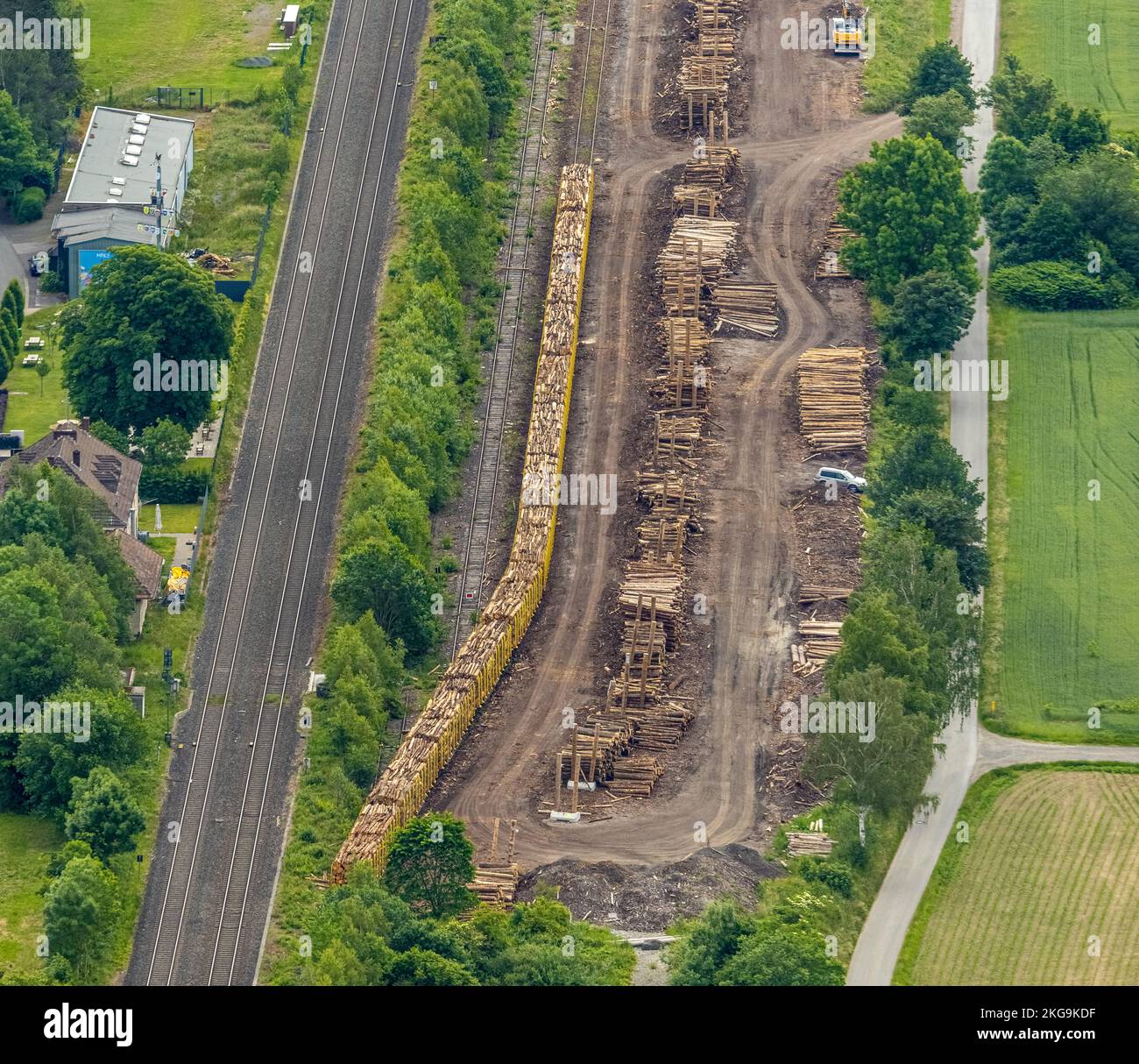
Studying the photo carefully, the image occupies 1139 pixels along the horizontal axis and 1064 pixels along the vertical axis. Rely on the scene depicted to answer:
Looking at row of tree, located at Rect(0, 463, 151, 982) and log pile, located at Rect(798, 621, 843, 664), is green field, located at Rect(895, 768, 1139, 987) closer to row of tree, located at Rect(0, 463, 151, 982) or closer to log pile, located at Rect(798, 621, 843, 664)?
log pile, located at Rect(798, 621, 843, 664)

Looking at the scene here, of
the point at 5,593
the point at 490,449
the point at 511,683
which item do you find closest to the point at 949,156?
the point at 490,449

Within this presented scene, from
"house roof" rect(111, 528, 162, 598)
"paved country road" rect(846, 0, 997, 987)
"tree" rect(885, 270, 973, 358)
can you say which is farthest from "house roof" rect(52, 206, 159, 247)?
"paved country road" rect(846, 0, 997, 987)

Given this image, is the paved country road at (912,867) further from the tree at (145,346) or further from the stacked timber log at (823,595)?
the tree at (145,346)

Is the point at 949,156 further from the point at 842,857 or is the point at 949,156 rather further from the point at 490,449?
the point at 842,857

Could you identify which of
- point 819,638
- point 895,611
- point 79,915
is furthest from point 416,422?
point 79,915

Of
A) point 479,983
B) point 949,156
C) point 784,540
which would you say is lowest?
point 479,983
